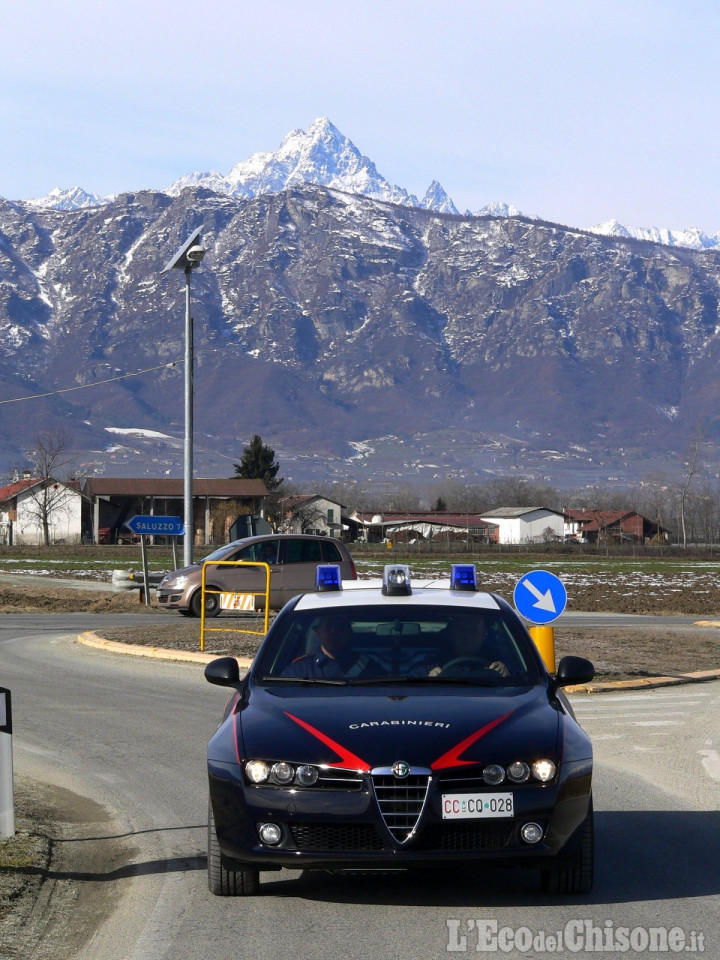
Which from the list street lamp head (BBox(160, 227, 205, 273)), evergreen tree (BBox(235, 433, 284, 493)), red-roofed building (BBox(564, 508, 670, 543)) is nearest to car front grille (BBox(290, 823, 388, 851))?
street lamp head (BBox(160, 227, 205, 273))

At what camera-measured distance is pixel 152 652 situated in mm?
19734

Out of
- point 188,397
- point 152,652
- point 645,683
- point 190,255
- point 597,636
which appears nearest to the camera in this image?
point 645,683

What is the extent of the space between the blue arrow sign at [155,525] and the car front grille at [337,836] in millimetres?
20113

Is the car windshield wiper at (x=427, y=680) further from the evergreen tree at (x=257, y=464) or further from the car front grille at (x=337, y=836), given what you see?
the evergreen tree at (x=257, y=464)

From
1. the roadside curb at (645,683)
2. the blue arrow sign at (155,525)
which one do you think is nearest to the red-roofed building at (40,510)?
the blue arrow sign at (155,525)

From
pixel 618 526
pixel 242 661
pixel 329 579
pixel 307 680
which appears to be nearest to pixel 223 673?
pixel 307 680

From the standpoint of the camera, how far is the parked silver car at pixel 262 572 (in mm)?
25656

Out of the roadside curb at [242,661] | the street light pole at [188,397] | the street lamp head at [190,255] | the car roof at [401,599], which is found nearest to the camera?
the car roof at [401,599]

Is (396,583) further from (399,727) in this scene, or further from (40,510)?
(40,510)

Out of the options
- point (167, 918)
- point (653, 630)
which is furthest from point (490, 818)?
point (653, 630)

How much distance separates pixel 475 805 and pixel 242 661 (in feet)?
39.5

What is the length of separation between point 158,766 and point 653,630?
54.0 feet

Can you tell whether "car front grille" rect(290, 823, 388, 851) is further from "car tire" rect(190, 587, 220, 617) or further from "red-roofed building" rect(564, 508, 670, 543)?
"red-roofed building" rect(564, 508, 670, 543)

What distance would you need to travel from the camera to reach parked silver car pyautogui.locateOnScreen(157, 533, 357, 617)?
25.7 m
